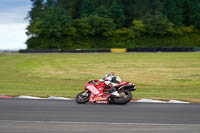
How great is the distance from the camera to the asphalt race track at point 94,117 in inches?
301

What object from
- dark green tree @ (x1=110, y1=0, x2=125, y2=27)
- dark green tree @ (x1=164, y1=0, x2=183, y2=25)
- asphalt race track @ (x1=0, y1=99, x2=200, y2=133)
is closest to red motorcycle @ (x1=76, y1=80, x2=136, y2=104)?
asphalt race track @ (x1=0, y1=99, x2=200, y2=133)

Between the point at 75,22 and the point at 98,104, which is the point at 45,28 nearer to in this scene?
the point at 75,22

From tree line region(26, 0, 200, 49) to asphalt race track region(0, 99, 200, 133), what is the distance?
55607 millimetres

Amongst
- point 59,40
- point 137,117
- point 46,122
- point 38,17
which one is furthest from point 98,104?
point 38,17

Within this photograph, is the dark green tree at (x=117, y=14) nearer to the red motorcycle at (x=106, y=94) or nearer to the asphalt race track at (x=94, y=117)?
the red motorcycle at (x=106, y=94)

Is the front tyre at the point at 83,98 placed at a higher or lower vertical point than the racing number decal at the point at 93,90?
lower

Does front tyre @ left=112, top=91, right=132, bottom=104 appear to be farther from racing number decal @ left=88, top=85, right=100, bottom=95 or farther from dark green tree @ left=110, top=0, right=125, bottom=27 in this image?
dark green tree @ left=110, top=0, right=125, bottom=27

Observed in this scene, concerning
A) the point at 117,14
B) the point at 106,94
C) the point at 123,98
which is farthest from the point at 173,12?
the point at 123,98

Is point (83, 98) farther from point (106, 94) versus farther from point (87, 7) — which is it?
point (87, 7)

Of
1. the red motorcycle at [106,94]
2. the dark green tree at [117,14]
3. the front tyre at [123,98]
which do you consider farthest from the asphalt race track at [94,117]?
the dark green tree at [117,14]

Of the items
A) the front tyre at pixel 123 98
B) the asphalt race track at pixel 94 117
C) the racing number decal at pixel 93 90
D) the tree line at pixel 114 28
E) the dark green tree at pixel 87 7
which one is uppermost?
the dark green tree at pixel 87 7

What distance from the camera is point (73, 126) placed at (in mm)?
7895

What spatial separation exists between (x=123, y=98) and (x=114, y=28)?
59.0 metres

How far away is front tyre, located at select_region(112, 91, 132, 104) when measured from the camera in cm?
1106
